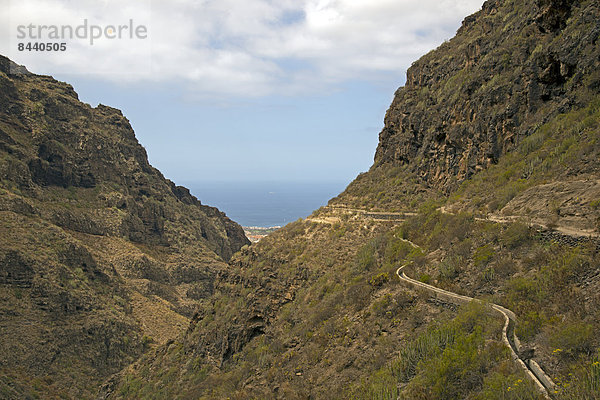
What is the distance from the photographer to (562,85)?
21297 millimetres

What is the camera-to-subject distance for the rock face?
20.8 m

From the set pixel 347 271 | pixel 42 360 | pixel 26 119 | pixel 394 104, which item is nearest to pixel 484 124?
pixel 347 271

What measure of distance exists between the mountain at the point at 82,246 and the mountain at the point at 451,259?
8517mm

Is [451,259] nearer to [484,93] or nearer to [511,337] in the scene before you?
[511,337]

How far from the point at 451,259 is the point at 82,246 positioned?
46.3 meters

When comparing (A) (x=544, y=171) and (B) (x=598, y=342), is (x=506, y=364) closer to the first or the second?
(B) (x=598, y=342)

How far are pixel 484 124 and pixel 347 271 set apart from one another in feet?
37.9

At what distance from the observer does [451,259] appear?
16.7 m

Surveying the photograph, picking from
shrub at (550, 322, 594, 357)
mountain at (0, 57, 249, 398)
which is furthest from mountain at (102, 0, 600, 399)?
mountain at (0, 57, 249, 398)

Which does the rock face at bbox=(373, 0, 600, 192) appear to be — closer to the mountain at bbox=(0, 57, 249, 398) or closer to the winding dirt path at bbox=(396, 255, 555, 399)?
the winding dirt path at bbox=(396, 255, 555, 399)

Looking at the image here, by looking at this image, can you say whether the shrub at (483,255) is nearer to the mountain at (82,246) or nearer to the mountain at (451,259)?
the mountain at (451,259)

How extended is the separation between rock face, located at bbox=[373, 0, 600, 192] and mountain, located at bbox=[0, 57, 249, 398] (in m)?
32.3

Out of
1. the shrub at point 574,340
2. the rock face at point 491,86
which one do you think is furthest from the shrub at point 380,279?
the rock face at point 491,86

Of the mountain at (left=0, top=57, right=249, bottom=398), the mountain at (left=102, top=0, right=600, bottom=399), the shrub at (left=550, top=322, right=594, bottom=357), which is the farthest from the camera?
the mountain at (left=0, top=57, right=249, bottom=398)
